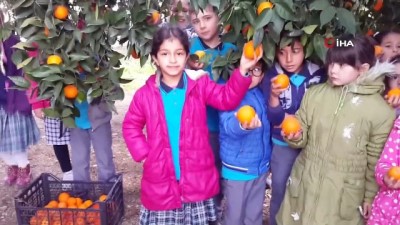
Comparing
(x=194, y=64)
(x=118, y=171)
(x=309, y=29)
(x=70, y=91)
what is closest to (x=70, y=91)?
(x=70, y=91)

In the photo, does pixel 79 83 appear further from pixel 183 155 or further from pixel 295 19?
pixel 295 19

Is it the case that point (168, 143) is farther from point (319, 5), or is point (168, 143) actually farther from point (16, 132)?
point (16, 132)

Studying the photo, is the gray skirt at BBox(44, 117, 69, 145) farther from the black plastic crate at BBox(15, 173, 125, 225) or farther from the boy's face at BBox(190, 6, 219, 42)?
the boy's face at BBox(190, 6, 219, 42)

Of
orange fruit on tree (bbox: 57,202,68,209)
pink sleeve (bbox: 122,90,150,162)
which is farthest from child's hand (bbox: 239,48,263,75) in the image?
orange fruit on tree (bbox: 57,202,68,209)

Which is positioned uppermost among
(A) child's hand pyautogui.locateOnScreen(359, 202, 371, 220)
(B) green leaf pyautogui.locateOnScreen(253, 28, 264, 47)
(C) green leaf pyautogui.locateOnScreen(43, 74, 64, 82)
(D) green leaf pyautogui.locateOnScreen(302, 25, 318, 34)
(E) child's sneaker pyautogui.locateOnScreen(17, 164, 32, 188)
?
(D) green leaf pyautogui.locateOnScreen(302, 25, 318, 34)

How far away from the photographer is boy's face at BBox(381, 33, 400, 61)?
229cm

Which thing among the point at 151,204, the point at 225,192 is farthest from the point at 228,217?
the point at 151,204

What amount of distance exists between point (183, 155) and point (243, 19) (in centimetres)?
68

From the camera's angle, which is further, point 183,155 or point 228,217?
point 228,217

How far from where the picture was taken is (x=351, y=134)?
1.86 metres

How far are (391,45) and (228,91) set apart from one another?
91 cm

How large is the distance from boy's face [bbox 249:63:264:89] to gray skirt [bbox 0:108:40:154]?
→ 187 cm

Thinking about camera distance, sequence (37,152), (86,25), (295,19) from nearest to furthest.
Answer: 1. (295,19)
2. (86,25)
3. (37,152)

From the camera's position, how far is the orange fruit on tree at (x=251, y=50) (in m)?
1.86
